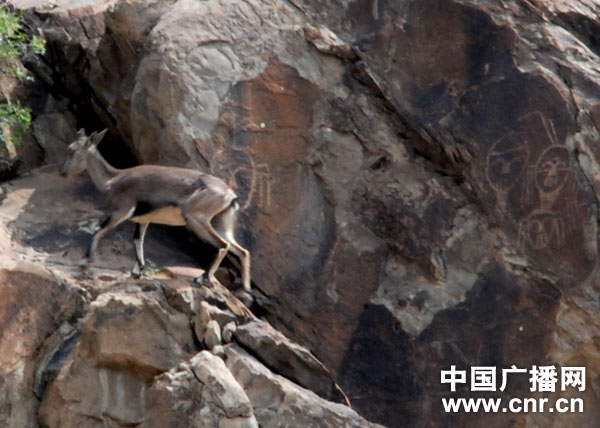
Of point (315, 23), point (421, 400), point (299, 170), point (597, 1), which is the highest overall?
point (597, 1)

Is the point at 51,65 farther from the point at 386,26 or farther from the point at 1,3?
the point at 386,26

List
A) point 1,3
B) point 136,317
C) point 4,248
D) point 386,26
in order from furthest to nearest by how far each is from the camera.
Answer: point 1,3 < point 386,26 < point 4,248 < point 136,317

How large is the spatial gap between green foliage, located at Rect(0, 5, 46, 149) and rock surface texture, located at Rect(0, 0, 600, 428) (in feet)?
3.52

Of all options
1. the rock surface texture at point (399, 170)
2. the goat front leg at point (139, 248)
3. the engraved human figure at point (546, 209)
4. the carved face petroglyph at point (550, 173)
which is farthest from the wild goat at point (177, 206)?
the carved face petroglyph at point (550, 173)

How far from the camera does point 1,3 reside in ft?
48.3

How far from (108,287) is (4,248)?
4.06 ft

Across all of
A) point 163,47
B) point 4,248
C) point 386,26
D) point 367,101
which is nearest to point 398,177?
point 367,101

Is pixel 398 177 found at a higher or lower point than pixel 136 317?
higher

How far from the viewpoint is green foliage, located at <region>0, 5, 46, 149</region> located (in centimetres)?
1360

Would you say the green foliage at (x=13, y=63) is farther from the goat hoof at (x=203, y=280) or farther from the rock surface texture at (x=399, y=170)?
the goat hoof at (x=203, y=280)

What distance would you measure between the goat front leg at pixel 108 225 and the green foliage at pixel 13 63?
2.36 meters

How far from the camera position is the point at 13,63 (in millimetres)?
14500

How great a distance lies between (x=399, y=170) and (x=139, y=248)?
10.1ft

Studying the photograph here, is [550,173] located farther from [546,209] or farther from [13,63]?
[13,63]
